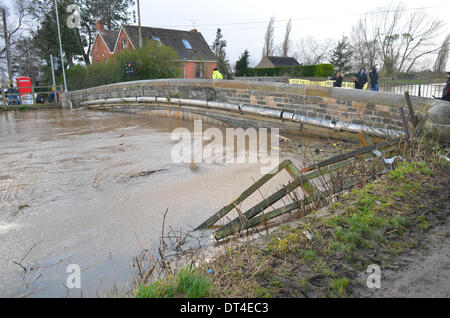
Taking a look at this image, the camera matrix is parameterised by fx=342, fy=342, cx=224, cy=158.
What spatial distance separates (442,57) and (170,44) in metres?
30.7

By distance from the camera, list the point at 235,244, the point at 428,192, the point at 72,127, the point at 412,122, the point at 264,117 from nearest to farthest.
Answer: the point at 235,244
the point at 428,192
the point at 412,122
the point at 264,117
the point at 72,127

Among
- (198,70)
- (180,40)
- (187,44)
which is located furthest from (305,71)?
(180,40)

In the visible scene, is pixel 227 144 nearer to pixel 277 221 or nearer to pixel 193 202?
pixel 193 202

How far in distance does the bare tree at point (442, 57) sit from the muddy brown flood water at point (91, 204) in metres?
36.5

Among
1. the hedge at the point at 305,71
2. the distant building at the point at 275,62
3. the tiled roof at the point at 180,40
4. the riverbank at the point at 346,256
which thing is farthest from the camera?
the distant building at the point at 275,62

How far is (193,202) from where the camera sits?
556cm

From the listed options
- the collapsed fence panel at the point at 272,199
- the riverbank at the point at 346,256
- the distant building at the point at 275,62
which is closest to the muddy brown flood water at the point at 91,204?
the collapsed fence panel at the point at 272,199

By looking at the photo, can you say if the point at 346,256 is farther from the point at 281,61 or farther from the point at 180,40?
the point at 281,61

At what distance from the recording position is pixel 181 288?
246 cm

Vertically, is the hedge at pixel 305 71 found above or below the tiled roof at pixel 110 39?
below

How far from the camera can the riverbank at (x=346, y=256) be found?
2.49 metres

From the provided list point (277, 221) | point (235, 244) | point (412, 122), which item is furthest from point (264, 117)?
point (235, 244)

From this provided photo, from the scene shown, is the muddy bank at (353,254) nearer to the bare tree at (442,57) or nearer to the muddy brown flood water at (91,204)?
the muddy brown flood water at (91,204)

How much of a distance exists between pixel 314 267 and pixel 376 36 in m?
46.1
